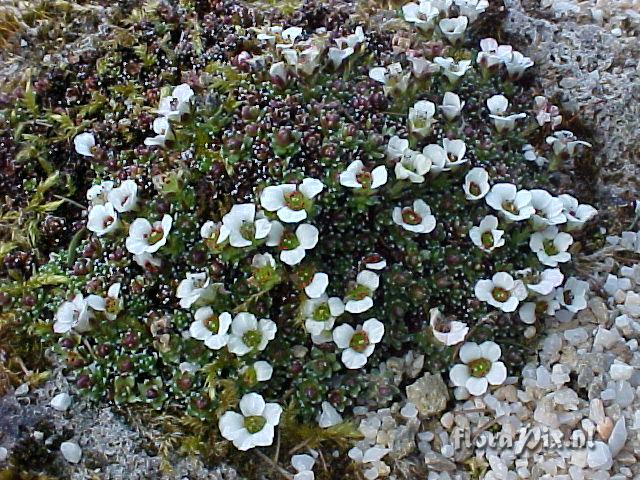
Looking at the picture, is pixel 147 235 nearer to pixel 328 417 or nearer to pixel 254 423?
pixel 254 423

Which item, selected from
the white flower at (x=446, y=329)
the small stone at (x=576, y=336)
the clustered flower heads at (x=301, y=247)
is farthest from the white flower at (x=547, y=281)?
the white flower at (x=446, y=329)

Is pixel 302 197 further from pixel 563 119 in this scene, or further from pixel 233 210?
pixel 563 119

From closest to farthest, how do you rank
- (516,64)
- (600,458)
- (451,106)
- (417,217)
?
1. (600,458)
2. (417,217)
3. (451,106)
4. (516,64)

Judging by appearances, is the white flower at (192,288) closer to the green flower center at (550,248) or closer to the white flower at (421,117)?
the white flower at (421,117)

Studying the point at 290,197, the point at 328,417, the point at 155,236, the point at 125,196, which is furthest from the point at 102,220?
the point at 328,417

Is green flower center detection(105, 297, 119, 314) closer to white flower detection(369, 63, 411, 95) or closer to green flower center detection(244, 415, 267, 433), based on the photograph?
green flower center detection(244, 415, 267, 433)

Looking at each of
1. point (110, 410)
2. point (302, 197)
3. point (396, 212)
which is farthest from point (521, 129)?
point (110, 410)
